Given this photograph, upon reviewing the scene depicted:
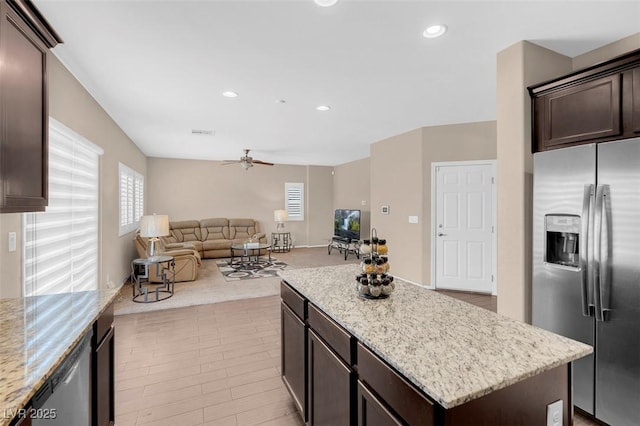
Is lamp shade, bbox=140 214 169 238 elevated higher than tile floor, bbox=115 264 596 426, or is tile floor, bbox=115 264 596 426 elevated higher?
lamp shade, bbox=140 214 169 238

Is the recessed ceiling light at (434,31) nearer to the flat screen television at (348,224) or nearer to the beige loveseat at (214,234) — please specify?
the flat screen television at (348,224)

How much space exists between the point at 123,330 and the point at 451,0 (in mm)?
4419

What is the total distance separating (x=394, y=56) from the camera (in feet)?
8.47

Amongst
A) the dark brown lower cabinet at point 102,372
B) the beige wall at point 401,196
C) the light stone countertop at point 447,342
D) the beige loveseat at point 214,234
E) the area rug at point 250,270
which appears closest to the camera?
the light stone countertop at point 447,342

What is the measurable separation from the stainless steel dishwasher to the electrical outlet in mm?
1789

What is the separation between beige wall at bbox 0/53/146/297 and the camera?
77.1 inches

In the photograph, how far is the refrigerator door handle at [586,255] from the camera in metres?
1.96

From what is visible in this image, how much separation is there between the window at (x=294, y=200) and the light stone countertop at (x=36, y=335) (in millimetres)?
7768

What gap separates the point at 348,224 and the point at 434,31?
6250 millimetres

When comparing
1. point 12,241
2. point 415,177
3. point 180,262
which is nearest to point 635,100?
point 415,177

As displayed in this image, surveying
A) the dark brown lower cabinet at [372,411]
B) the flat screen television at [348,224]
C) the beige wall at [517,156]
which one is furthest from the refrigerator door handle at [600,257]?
the flat screen television at [348,224]

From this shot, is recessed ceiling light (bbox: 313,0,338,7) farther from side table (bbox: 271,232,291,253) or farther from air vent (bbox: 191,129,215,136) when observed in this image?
side table (bbox: 271,232,291,253)

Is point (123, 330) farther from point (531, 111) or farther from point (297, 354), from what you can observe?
point (531, 111)

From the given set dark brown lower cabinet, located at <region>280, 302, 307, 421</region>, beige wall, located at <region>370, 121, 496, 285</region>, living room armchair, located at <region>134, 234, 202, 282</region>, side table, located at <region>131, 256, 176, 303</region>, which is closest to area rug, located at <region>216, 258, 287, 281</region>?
living room armchair, located at <region>134, 234, 202, 282</region>
